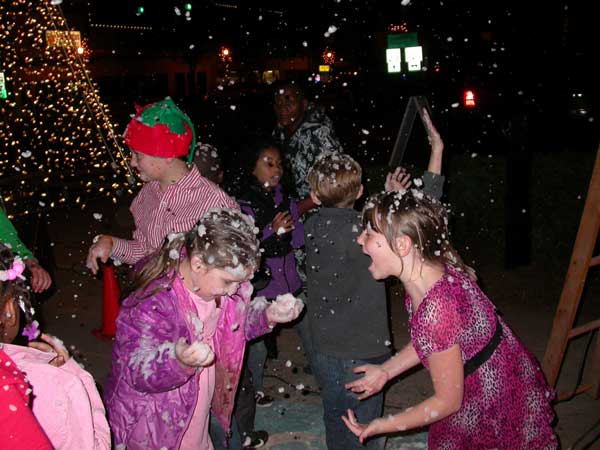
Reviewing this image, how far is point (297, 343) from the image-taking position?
5547mm

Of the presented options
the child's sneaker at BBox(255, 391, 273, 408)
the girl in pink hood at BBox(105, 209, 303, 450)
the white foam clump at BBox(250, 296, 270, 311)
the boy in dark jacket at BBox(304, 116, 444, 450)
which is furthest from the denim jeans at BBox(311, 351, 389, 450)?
the child's sneaker at BBox(255, 391, 273, 408)

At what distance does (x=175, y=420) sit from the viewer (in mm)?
2475

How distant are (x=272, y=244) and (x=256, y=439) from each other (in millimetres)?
1284

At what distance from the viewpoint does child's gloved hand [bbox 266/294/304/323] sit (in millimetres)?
2656

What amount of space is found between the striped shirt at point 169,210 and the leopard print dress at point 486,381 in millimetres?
1333

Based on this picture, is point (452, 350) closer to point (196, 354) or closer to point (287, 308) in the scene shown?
point (287, 308)

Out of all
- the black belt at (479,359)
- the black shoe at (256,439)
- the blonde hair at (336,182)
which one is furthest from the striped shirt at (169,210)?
the black belt at (479,359)

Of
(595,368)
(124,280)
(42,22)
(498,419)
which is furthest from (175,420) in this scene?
(42,22)

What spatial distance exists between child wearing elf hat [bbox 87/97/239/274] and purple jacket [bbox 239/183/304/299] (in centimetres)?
79

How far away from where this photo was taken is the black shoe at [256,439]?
3.90m

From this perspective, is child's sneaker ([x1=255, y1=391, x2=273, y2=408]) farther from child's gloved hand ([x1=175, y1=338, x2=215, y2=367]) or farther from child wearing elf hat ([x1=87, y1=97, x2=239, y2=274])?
child's gloved hand ([x1=175, y1=338, x2=215, y2=367])

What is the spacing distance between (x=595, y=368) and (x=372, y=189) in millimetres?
4572

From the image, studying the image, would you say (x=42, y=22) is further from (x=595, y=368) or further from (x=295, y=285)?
(x=595, y=368)

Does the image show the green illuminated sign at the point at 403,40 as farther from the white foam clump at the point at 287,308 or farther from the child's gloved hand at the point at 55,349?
the child's gloved hand at the point at 55,349
